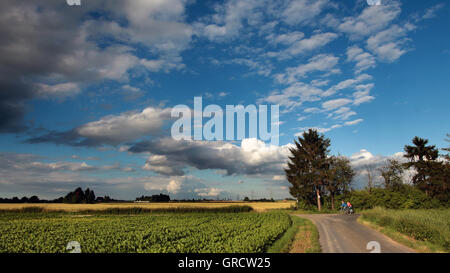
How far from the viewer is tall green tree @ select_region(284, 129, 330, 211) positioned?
176ft

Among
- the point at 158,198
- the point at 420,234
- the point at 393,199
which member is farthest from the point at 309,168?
the point at 158,198

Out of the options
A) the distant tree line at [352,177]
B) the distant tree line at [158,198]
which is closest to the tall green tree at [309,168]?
the distant tree line at [352,177]

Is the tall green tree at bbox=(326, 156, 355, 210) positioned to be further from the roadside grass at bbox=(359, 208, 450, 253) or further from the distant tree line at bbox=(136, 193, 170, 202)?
the distant tree line at bbox=(136, 193, 170, 202)

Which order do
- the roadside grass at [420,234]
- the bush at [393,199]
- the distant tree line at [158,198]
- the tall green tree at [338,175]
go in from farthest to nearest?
the distant tree line at [158,198] → the tall green tree at [338,175] → the bush at [393,199] → the roadside grass at [420,234]

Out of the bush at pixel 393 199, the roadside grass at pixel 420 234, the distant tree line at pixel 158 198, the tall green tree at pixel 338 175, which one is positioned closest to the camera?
the roadside grass at pixel 420 234

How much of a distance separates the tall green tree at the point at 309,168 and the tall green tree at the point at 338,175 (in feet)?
3.90

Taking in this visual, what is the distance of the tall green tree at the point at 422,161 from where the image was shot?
46994mm

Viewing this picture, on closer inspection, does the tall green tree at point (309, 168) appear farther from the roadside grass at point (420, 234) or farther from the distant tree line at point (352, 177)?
the roadside grass at point (420, 234)

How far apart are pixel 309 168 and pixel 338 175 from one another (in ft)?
21.8

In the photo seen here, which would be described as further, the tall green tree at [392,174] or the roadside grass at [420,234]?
the tall green tree at [392,174]

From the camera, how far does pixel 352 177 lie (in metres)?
57.2

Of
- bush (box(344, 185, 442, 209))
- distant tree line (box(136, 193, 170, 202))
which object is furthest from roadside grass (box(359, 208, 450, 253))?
→ distant tree line (box(136, 193, 170, 202))
